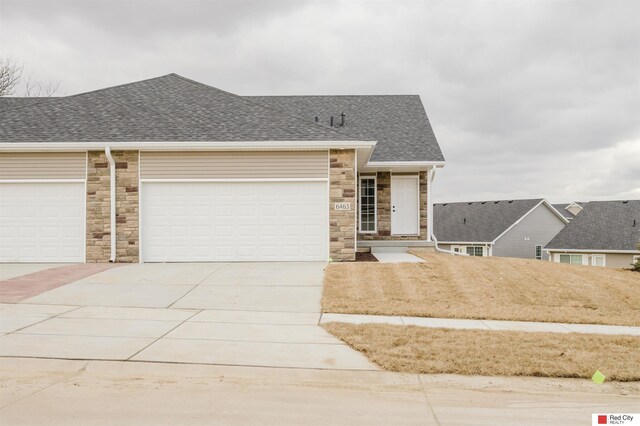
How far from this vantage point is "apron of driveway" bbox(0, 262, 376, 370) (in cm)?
640

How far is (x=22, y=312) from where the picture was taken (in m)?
8.60

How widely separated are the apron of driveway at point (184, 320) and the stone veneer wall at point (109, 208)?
2151 mm

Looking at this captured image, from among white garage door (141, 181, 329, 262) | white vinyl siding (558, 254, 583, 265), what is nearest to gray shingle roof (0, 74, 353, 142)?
white garage door (141, 181, 329, 262)

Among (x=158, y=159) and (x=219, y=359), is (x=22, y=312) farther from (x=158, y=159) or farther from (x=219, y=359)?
(x=158, y=159)

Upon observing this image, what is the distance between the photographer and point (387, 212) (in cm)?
1878

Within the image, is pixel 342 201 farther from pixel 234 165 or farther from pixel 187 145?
pixel 187 145

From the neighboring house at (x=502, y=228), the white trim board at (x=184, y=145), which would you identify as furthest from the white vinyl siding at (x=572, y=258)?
the white trim board at (x=184, y=145)

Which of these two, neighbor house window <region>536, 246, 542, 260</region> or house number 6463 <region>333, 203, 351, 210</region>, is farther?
neighbor house window <region>536, 246, 542, 260</region>

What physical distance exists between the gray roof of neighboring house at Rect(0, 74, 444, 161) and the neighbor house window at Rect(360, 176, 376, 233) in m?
1.19

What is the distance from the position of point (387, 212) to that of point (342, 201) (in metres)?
4.42

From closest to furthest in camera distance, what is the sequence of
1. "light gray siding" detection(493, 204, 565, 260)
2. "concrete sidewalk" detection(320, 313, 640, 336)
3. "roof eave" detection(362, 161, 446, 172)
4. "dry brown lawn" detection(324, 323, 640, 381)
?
1. "dry brown lawn" detection(324, 323, 640, 381)
2. "concrete sidewalk" detection(320, 313, 640, 336)
3. "roof eave" detection(362, 161, 446, 172)
4. "light gray siding" detection(493, 204, 565, 260)

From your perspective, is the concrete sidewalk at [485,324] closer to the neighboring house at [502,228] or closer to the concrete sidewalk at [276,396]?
the concrete sidewalk at [276,396]

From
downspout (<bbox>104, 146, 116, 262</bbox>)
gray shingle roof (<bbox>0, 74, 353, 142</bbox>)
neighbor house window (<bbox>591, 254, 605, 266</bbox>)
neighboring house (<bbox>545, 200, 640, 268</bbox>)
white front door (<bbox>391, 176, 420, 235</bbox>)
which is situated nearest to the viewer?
downspout (<bbox>104, 146, 116, 262</bbox>)

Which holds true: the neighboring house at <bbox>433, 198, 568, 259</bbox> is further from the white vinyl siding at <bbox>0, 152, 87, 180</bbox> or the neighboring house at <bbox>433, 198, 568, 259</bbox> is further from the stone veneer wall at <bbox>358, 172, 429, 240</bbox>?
the white vinyl siding at <bbox>0, 152, 87, 180</bbox>
